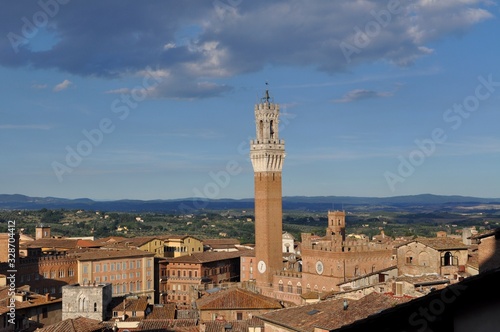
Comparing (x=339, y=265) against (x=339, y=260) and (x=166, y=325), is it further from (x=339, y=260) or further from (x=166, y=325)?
(x=166, y=325)

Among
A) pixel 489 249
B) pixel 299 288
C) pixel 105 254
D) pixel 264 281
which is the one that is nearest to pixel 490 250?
pixel 489 249

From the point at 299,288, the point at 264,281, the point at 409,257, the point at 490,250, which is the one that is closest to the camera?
the point at 490,250

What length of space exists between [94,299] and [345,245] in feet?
86.3

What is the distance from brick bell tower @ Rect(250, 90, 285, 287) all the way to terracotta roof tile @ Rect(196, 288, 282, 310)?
2680cm

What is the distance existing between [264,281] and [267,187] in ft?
35.6

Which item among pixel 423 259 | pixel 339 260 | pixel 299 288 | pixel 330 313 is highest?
pixel 423 259

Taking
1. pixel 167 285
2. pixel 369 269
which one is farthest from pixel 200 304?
pixel 167 285

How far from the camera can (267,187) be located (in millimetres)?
79875

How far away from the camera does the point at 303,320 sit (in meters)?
28.8

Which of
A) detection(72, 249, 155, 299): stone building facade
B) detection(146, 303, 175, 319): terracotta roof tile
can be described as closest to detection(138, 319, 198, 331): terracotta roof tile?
detection(146, 303, 175, 319): terracotta roof tile

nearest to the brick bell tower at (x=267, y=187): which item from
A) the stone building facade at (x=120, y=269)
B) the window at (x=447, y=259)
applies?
the stone building facade at (x=120, y=269)

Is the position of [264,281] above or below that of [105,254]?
below

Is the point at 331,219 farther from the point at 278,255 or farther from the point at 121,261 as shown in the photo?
the point at 121,261

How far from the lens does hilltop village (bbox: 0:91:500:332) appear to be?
12128mm
